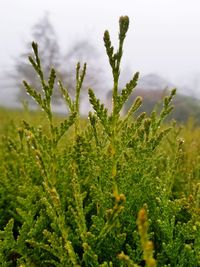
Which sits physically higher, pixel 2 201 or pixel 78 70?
pixel 78 70

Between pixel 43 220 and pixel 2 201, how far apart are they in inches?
16.5

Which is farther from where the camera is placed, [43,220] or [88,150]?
[43,220]

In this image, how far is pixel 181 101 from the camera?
17.2m

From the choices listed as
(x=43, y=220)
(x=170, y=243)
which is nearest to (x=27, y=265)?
(x=43, y=220)

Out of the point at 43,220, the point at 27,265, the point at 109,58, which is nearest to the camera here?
the point at 109,58

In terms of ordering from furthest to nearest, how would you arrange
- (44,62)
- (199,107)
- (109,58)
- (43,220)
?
1. (44,62)
2. (199,107)
3. (43,220)
4. (109,58)

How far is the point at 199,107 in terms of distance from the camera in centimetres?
1639

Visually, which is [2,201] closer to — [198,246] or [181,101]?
[198,246]

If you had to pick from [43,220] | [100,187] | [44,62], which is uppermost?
[44,62]

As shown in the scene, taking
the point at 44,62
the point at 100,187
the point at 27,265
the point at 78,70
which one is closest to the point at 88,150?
the point at 100,187

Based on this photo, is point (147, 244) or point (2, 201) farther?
point (2, 201)

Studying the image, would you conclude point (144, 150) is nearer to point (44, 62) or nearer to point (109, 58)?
point (109, 58)

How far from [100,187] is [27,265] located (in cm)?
34

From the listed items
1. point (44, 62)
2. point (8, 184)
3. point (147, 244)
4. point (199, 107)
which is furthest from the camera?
point (44, 62)
